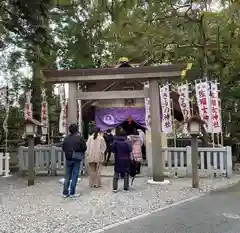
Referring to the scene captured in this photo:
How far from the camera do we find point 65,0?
4.73 metres

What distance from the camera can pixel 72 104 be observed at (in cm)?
1262

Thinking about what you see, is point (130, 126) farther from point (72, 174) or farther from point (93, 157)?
point (72, 174)

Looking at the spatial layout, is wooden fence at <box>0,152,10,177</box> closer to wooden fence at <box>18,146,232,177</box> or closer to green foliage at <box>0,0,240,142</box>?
wooden fence at <box>18,146,232,177</box>

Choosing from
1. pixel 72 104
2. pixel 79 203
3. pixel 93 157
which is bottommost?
pixel 79 203

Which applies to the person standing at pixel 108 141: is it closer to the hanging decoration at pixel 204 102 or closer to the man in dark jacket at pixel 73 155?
the hanging decoration at pixel 204 102

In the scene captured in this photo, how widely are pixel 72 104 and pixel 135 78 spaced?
2204mm

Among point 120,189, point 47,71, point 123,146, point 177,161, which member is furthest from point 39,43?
point 177,161

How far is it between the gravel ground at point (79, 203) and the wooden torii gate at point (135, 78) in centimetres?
113

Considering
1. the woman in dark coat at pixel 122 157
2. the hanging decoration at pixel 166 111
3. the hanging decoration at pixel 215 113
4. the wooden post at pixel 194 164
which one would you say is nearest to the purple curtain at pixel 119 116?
the hanging decoration at pixel 166 111

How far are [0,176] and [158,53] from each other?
9.18 meters

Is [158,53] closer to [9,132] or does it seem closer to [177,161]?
[177,161]

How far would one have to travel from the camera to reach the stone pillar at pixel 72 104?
12.5 meters

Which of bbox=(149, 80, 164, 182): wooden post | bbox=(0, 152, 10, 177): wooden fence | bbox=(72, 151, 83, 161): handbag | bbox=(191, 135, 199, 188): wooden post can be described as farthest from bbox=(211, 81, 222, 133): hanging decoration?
bbox=(0, 152, 10, 177): wooden fence

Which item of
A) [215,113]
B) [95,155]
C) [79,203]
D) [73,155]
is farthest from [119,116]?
[79,203]
